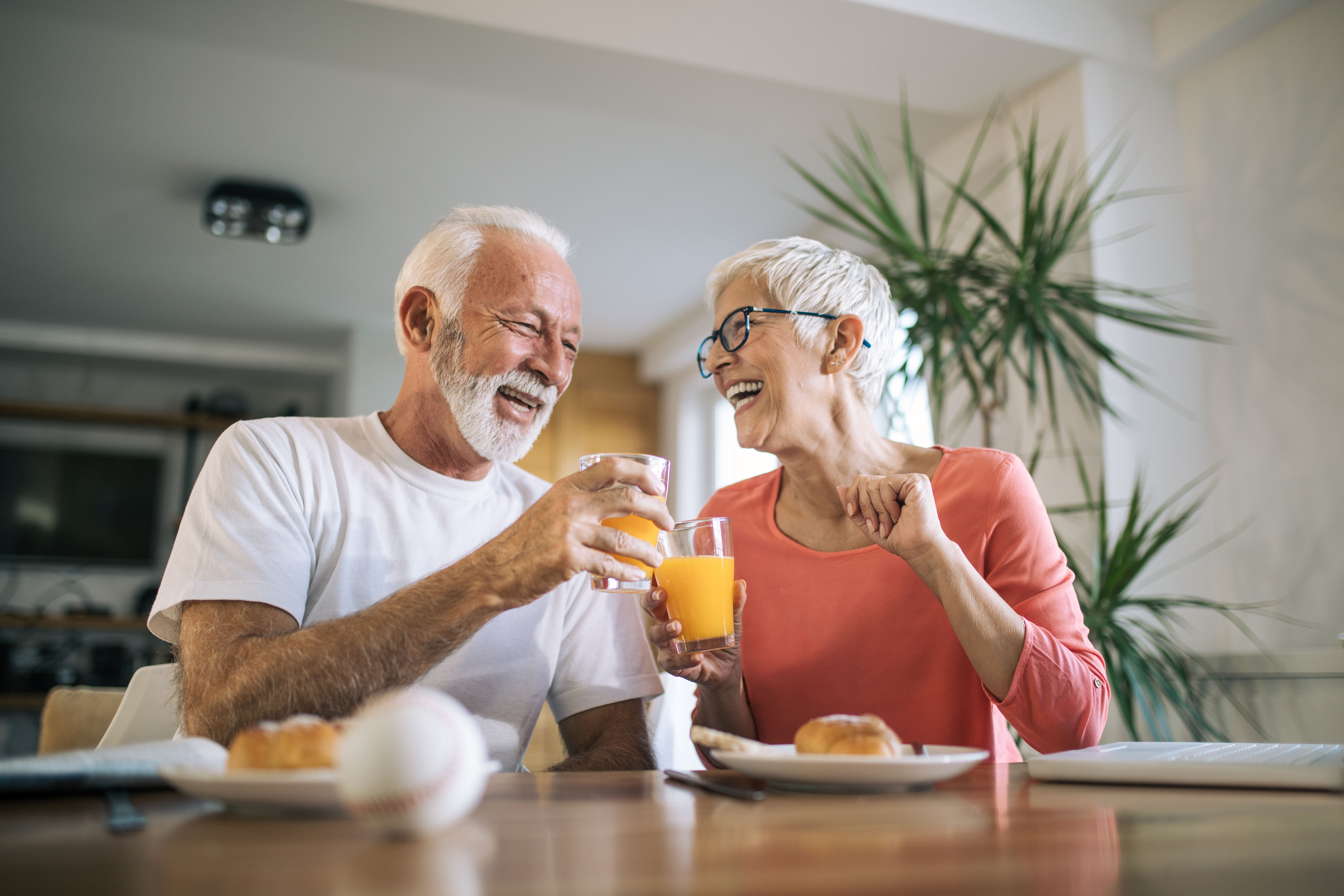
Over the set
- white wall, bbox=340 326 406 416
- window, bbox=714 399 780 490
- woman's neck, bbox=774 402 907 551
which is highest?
white wall, bbox=340 326 406 416

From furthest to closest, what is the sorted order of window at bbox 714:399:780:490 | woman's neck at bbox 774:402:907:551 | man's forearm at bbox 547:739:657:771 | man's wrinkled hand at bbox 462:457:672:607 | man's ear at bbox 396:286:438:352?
window at bbox 714:399:780:490 → man's ear at bbox 396:286:438:352 → woman's neck at bbox 774:402:907:551 → man's forearm at bbox 547:739:657:771 → man's wrinkled hand at bbox 462:457:672:607

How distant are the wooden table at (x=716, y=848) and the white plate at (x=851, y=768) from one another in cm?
2

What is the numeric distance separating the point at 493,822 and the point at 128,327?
6.98m

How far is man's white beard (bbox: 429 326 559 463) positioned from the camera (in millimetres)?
1659

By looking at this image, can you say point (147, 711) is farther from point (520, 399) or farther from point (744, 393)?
point (744, 393)

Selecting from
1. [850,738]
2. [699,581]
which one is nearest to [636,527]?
[699,581]

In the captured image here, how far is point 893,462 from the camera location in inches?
66.5

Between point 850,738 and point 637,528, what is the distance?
0.48 meters

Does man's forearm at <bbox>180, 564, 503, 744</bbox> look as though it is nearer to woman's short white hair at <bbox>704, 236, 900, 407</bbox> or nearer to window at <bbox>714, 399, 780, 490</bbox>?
woman's short white hair at <bbox>704, 236, 900, 407</bbox>

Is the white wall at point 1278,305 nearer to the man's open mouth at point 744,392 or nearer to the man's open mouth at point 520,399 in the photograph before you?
the man's open mouth at point 744,392

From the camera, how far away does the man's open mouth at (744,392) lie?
1668 millimetres

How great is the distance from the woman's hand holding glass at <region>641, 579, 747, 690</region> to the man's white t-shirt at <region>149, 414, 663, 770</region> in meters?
0.29

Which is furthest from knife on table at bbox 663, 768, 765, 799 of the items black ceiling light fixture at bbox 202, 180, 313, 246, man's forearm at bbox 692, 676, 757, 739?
black ceiling light fixture at bbox 202, 180, 313, 246

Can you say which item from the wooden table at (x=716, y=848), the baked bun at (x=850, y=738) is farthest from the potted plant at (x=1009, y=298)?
the wooden table at (x=716, y=848)
